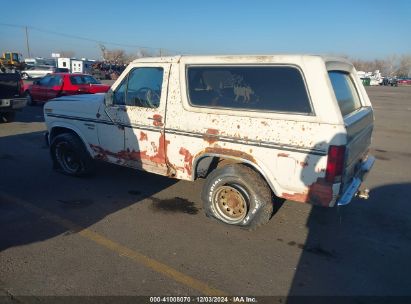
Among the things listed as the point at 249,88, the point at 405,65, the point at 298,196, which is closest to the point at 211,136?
the point at 249,88

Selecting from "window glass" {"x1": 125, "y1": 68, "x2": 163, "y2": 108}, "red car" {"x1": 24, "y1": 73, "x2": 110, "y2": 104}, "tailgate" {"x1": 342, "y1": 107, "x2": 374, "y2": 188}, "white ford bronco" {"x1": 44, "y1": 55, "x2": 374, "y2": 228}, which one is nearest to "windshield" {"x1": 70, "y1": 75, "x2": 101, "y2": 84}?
"red car" {"x1": 24, "y1": 73, "x2": 110, "y2": 104}

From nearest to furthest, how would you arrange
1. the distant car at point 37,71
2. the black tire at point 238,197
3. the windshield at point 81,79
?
the black tire at point 238,197 → the windshield at point 81,79 → the distant car at point 37,71

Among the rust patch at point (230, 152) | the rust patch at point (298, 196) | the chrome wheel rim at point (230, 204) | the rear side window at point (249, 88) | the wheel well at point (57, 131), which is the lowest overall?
the chrome wheel rim at point (230, 204)

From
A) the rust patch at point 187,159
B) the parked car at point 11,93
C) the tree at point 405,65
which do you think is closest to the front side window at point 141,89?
the rust patch at point 187,159

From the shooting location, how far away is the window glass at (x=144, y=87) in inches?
185

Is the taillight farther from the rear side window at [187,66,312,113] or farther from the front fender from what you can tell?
the front fender

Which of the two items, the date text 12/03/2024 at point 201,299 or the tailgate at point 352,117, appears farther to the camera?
the tailgate at point 352,117

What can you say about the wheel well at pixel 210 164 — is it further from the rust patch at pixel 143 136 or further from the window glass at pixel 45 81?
the window glass at pixel 45 81

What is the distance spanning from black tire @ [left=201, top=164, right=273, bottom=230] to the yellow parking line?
1.17 meters

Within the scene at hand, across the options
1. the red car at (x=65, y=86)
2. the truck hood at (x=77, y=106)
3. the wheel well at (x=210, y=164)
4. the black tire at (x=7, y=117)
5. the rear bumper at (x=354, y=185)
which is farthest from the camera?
the red car at (x=65, y=86)

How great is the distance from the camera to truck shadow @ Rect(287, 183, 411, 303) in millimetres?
Result: 3250

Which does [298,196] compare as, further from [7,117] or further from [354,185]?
Answer: [7,117]

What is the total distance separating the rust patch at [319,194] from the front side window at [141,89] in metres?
2.24

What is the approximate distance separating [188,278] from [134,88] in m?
2.83
